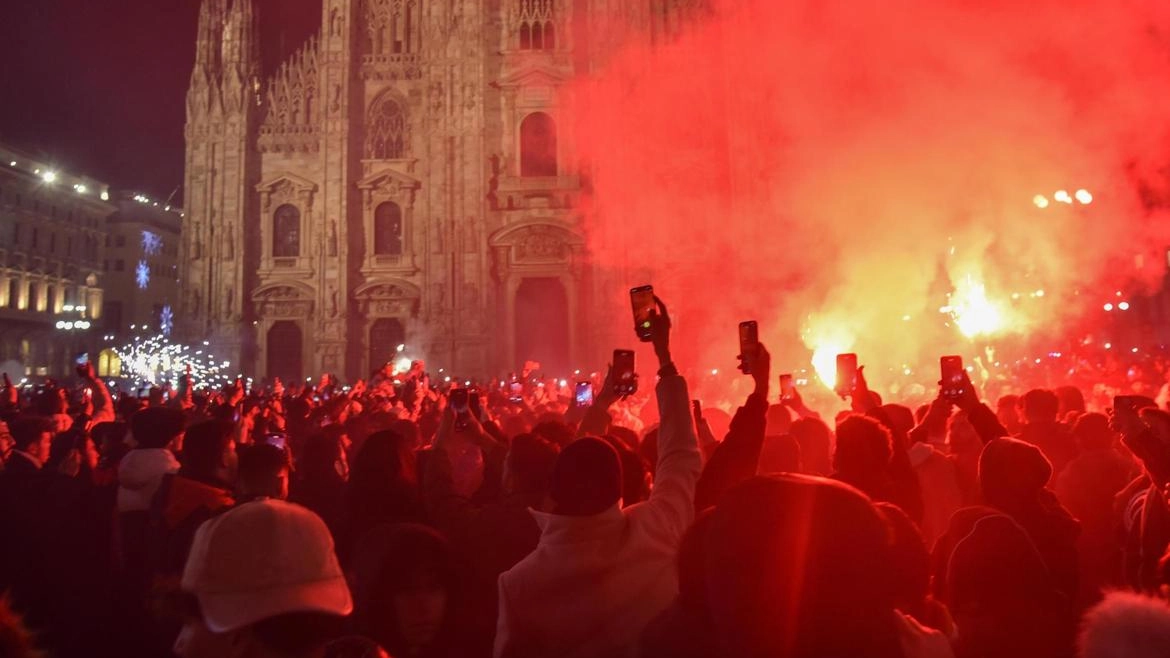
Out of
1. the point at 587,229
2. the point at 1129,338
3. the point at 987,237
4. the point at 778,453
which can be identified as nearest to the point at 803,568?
the point at 778,453

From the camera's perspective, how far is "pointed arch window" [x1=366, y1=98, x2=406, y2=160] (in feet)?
117

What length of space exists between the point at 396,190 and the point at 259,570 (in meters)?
34.3

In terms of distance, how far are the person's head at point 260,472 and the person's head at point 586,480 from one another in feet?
6.43

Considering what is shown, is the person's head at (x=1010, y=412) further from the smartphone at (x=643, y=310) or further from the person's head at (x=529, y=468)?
the smartphone at (x=643, y=310)

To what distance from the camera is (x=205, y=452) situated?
15.3 feet

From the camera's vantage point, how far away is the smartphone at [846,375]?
7.64 meters

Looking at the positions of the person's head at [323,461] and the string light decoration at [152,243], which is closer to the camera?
the person's head at [323,461]

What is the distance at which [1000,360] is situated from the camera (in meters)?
27.7

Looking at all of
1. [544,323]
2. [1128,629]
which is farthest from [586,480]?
[544,323]

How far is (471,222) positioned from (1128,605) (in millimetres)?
33203

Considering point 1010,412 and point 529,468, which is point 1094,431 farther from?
point 529,468

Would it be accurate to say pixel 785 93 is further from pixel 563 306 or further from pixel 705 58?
pixel 563 306

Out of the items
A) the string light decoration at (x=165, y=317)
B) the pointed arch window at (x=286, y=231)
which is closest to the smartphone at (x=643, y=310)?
the pointed arch window at (x=286, y=231)

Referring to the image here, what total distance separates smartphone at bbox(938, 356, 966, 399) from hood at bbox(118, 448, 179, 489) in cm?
471
